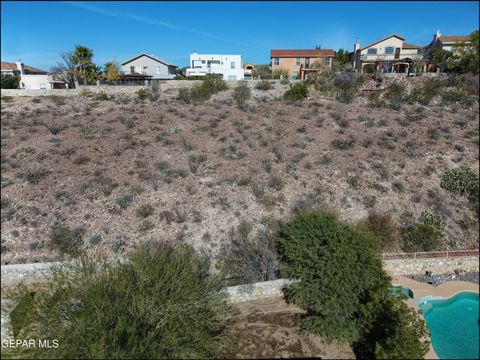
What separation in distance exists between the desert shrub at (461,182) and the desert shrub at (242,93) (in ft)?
66.0

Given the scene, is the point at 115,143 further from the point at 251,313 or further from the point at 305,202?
the point at 251,313

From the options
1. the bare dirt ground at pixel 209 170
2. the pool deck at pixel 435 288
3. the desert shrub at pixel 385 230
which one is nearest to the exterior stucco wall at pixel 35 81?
the bare dirt ground at pixel 209 170

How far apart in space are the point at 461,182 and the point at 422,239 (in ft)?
Answer: 18.5

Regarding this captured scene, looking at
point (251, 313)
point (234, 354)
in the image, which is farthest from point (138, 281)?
point (251, 313)

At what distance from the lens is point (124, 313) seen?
880 centimetres

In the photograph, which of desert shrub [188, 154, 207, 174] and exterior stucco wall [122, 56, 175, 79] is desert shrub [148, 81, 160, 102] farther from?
desert shrub [188, 154, 207, 174]

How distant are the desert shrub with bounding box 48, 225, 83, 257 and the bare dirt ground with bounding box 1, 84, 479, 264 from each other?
0.27 meters

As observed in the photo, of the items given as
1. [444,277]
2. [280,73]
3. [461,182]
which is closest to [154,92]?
[280,73]

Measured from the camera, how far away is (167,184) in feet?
59.6

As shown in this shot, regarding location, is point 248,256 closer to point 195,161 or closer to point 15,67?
point 195,161

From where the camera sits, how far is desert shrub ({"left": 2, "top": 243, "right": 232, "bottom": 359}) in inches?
323

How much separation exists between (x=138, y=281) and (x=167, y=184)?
911 cm

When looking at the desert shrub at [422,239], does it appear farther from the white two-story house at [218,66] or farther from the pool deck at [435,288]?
the white two-story house at [218,66]

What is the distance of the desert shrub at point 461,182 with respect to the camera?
54.3ft
